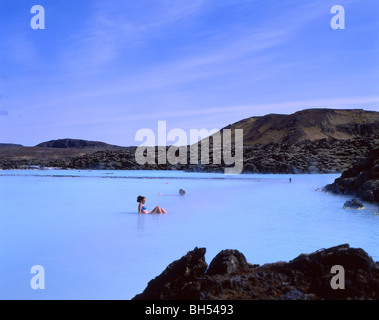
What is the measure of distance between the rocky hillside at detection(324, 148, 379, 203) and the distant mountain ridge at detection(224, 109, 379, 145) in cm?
4960

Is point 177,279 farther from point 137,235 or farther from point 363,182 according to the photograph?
point 363,182

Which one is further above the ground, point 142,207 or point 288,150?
point 288,150

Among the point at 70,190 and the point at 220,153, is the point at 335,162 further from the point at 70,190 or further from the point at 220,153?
the point at 70,190

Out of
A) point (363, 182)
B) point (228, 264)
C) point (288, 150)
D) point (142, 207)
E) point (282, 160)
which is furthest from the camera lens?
point (288, 150)

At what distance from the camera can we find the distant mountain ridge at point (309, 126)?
2712 inches

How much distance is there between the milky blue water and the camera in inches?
230

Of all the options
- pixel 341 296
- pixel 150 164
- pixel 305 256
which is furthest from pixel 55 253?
pixel 150 164

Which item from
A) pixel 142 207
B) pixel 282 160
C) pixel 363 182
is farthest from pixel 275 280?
pixel 282 160

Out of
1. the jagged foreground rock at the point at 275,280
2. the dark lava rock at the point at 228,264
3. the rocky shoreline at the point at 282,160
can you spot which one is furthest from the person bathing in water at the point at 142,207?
the rocky shoreline at the point at 282,160

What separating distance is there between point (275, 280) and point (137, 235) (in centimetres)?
591

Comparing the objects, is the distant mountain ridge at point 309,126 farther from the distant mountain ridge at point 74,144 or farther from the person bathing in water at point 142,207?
the person bathing in water at point 142,207

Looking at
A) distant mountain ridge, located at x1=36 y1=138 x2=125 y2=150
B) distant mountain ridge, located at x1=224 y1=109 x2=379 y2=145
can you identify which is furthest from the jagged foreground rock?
distant mountain ridge, located at x1=36 y1=138 x2=125 y2=150

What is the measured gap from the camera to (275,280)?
10.7 ft

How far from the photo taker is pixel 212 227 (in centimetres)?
987
